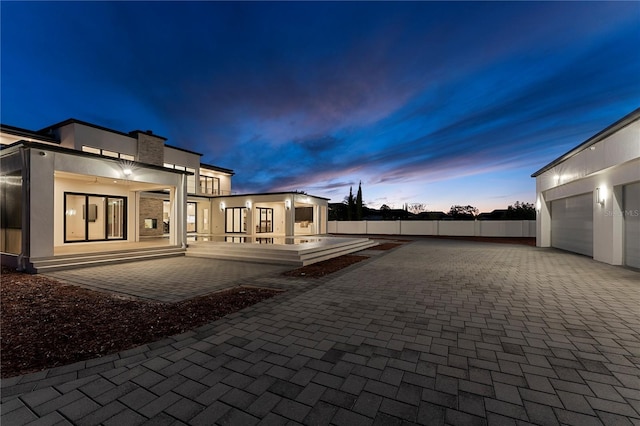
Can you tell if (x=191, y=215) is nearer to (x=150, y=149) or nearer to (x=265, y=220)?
(x=150, y=149)

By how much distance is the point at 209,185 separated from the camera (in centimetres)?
2620

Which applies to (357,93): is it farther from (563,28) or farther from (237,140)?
(237,140)

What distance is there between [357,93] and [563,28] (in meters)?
8.88

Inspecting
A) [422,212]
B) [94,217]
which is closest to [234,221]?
[94,217]

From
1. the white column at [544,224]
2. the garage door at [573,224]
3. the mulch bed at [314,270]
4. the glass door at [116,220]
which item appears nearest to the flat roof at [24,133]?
the glass door at [116,220]

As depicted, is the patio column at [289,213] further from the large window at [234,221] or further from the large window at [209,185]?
the large window at [209,185]

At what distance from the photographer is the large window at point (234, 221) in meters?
23.0

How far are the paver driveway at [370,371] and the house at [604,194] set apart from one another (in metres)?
6.25

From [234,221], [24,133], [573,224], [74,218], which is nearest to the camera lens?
[573,224]

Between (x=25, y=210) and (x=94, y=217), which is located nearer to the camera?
(x=25, y=210)

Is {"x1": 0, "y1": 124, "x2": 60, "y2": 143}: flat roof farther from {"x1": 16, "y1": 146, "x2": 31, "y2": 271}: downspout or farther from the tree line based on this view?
the tree line

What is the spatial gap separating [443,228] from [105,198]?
87.8ft

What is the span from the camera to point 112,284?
6.44 meters

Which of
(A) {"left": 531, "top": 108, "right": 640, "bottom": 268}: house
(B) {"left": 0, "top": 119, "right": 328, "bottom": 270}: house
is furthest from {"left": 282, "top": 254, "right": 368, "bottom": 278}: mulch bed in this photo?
(A) {"left": 531, "top": 108, "right": 640, "bottom": 268}: house
